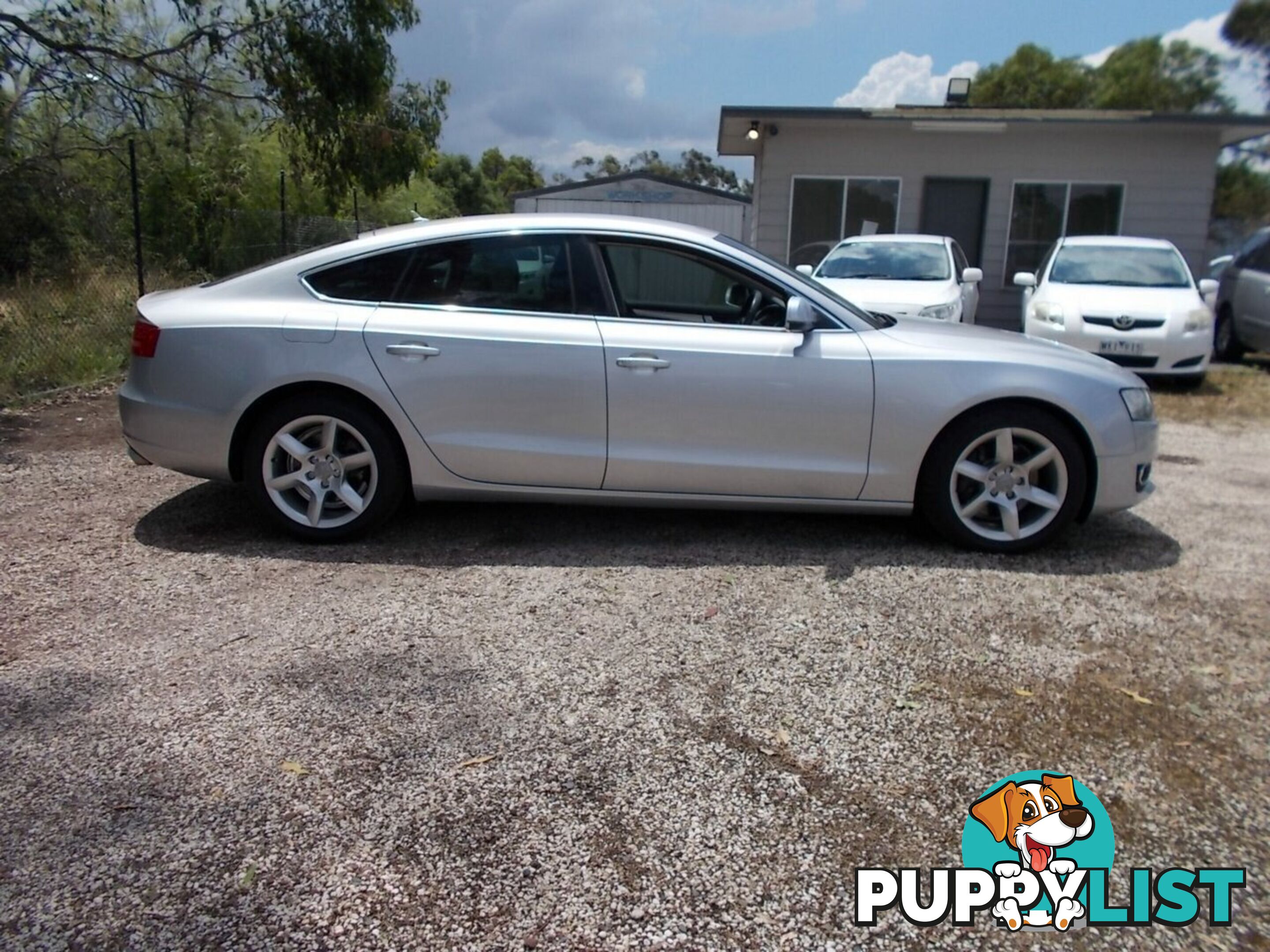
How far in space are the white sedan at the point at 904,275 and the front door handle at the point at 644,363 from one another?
469 cm

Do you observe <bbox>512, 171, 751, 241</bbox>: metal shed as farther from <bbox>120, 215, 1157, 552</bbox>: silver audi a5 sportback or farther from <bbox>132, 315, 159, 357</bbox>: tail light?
<bbox>132, 315, 159, 357</bbox>: tail light

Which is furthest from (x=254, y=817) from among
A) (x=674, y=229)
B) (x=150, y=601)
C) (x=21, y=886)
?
(x=674, y=229)

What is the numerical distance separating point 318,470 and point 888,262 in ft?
24.1

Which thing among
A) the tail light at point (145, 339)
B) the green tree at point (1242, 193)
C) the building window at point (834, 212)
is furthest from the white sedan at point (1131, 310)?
the green tree at point (1242, 193)

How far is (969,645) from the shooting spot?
342cm

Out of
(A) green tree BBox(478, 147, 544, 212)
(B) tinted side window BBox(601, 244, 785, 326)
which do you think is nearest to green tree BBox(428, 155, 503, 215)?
(A) green tree BBox(478, 147, 544, 212)

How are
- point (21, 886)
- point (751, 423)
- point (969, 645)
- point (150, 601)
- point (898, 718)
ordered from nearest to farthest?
point (21, 886) → point (898, 718) → point (969, 645) → point (150, 601) → point (751, 423)

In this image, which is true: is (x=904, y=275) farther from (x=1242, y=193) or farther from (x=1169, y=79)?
(x=1169, y=79)

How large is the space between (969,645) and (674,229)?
228 centimetres

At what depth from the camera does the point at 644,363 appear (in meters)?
4.18

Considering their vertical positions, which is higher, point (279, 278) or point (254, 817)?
point (279, 278)

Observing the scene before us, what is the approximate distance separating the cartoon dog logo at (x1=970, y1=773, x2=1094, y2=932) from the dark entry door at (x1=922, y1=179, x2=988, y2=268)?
44.5 ft

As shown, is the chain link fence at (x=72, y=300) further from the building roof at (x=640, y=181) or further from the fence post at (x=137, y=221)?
the building roof at (x=640, y=181)

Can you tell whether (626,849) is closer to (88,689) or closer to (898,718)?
(898,718)
